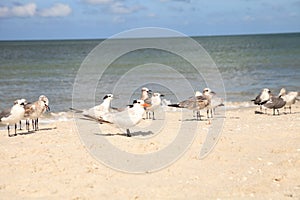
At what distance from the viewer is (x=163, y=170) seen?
7.49 m

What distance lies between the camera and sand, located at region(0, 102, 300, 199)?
641 cm

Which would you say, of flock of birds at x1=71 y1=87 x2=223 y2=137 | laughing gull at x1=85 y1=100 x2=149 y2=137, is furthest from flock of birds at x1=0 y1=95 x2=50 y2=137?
laughing gull at x1=85 y1=100 x2=149 y2=137

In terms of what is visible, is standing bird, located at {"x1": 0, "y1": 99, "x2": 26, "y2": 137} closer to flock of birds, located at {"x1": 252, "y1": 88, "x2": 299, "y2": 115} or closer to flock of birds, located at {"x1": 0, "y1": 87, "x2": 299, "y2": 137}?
flock of birds, located at {"x1": 0, "y1": 87, "x2": 299, "y2": 137}

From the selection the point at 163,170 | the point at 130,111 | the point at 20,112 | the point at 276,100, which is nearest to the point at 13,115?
the point at 20,112

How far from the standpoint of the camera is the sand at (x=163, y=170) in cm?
641

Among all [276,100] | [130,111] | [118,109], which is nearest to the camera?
[130,111]

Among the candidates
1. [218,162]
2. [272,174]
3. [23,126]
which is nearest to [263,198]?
[272,174]

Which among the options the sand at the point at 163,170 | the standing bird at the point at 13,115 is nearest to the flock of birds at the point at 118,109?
the standing bird at the point at 13,115

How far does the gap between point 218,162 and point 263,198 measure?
74.2 inches

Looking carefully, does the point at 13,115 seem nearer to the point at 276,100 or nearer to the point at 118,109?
the point at 118,109

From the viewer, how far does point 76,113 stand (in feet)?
52.3

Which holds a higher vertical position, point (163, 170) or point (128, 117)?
point (128, 117)

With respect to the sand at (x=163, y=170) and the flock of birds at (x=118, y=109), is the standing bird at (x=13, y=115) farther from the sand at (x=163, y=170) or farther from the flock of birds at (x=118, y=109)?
the sand at (x=163, y=170)

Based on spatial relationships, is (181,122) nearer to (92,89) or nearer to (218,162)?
(218,162)
